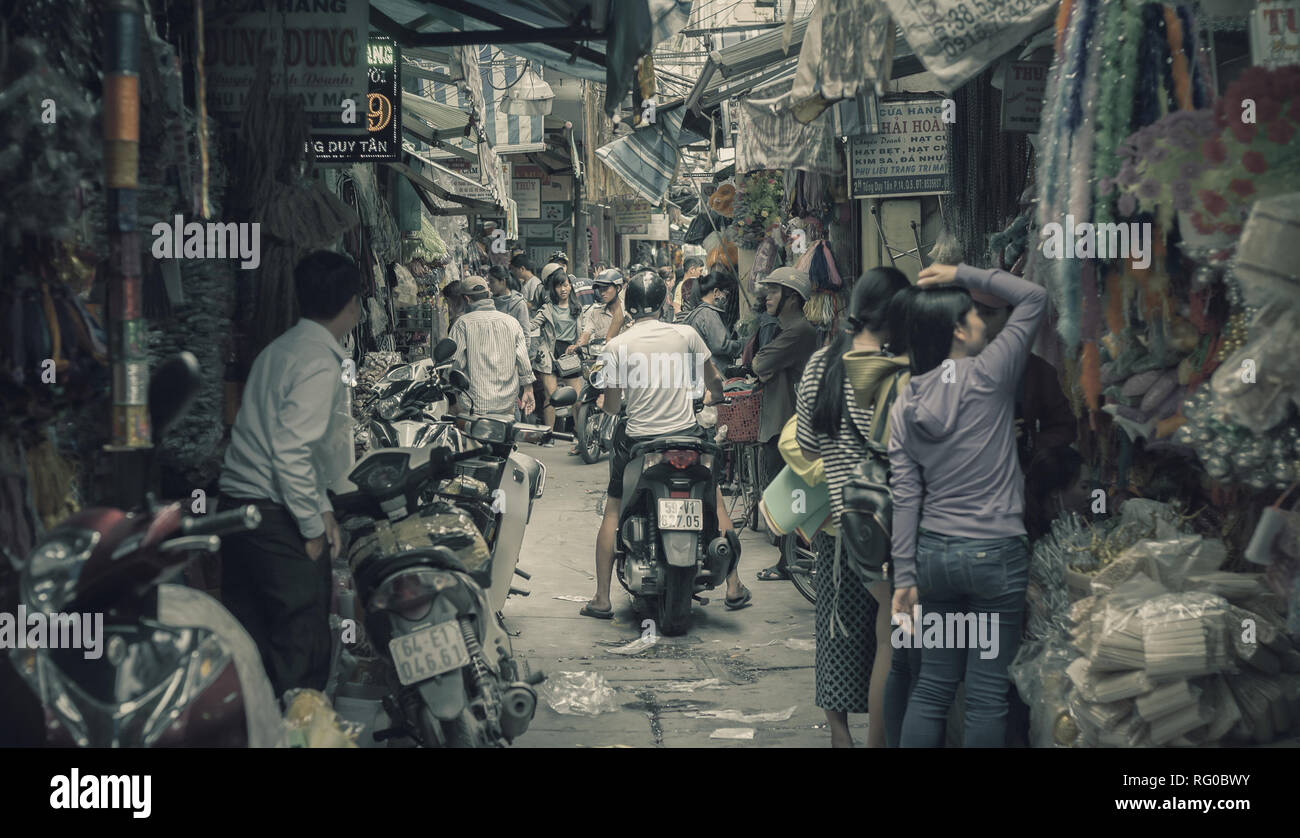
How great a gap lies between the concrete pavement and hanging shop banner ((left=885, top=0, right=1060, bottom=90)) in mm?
2985

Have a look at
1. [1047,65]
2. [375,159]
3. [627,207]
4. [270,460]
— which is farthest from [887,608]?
[627,207]

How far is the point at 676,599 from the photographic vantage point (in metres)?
7.62

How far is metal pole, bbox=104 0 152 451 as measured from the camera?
3.73 meters

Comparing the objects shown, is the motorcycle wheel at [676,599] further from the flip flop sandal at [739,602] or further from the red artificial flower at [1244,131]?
the red artificial flower at [1244,131]

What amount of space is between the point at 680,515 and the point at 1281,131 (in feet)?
Result: 13.7

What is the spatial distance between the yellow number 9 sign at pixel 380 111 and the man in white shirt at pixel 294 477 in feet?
10.6

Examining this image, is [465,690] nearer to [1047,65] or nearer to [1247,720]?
[1247,720]

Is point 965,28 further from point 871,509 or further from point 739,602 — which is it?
point 739,602

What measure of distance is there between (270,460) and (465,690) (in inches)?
44.5

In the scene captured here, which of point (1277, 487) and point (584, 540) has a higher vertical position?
point (1277, 487)

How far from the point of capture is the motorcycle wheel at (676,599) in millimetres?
7598

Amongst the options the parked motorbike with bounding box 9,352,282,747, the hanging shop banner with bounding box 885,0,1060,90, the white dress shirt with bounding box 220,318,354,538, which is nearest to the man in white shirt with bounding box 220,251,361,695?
the white dress shirt with bounding box 220,318,354,538

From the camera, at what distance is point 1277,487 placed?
159 inches

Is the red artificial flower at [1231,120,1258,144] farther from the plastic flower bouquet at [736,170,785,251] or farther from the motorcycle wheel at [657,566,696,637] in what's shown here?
the plastic flower bouquet at [736,170,785,251]
